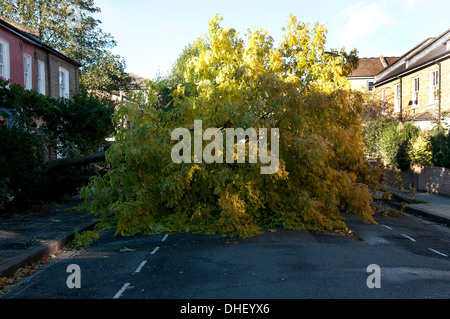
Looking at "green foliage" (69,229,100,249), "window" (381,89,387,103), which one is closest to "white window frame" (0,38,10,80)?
"green foliage" (69,229,100,249)

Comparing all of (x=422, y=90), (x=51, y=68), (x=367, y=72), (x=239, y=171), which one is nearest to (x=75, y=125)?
(x=51, y=68)

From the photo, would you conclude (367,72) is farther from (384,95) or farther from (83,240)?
(83,240)

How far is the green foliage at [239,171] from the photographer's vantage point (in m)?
9.12

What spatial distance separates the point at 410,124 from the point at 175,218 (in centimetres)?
1597

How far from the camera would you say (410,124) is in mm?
21016

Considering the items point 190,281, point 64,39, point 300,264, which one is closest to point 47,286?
point 190,281

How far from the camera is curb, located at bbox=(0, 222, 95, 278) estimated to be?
6129mm

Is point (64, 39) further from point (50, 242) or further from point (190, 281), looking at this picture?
point (190, 281)

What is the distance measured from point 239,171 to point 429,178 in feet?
41.8

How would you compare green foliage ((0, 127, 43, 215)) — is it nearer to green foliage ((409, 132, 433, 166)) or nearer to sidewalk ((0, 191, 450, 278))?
sidewalk ((0, 191, 450, 278))

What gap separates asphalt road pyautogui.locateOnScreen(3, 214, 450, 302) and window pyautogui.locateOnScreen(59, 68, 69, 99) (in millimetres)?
16892

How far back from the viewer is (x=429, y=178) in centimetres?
1848

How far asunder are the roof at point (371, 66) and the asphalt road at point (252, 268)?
43046 millimetres

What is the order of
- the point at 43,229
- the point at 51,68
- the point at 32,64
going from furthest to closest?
the point at 51,68 < the point at 32,64 < the point at 43,229
